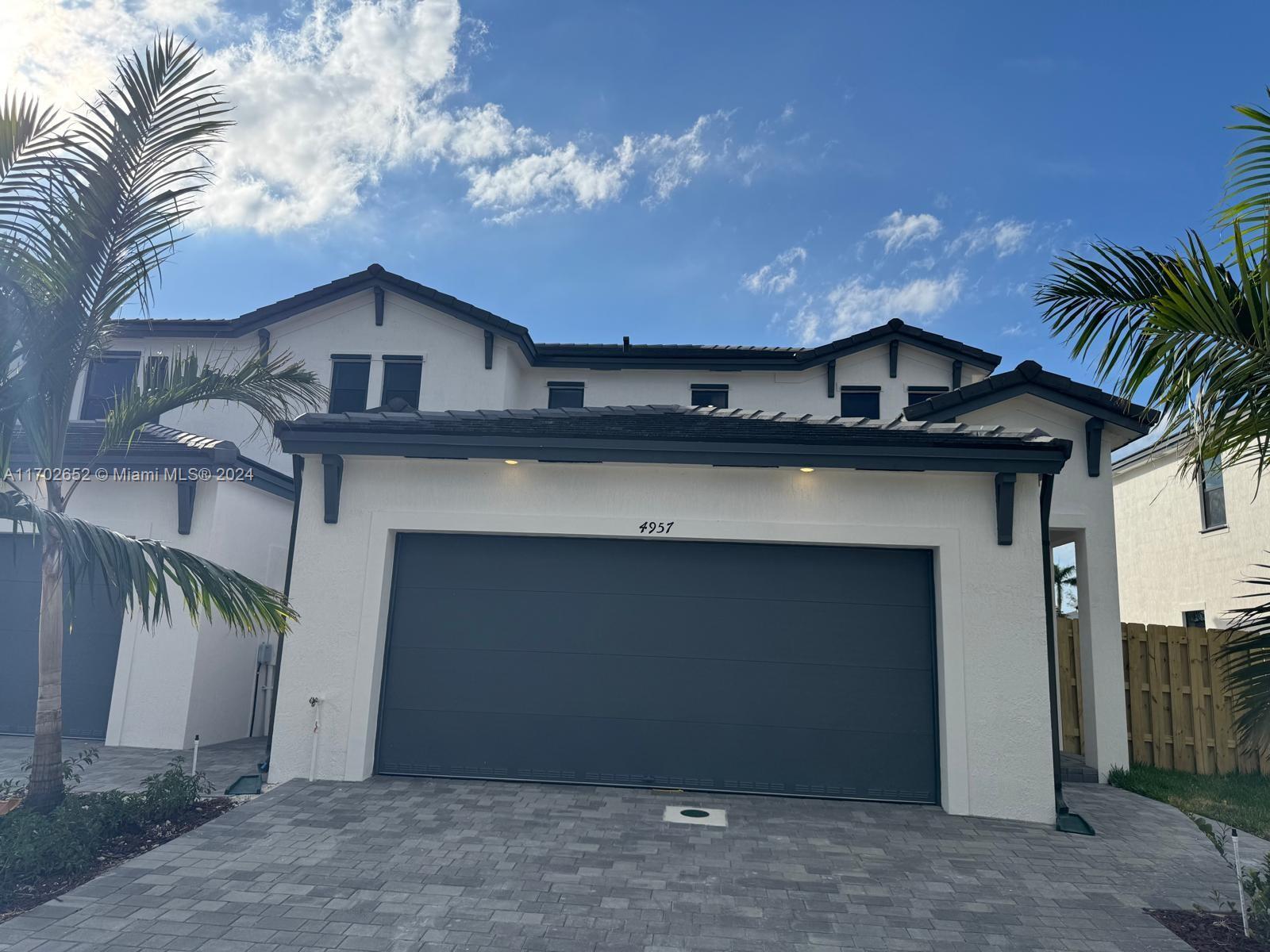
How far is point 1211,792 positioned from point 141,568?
11.9 metres

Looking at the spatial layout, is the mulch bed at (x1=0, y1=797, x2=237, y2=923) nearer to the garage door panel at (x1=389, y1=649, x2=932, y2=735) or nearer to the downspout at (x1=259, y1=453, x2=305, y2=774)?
the downspout at (x1=259, y1=453, x2=305, y2=774)

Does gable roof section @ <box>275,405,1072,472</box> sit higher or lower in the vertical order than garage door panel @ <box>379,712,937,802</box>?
higher

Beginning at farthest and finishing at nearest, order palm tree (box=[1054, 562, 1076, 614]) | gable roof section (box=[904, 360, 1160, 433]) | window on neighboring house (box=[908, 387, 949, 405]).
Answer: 1. palm tree (box=[1054, 562, 1076, 614])
2. window on neighboring house (box=[908, 387, 949, 405])
3. gable roof section (box=[904, 360, 1160, 433])

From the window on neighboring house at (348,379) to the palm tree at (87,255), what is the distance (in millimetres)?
8217

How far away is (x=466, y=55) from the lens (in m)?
11.8

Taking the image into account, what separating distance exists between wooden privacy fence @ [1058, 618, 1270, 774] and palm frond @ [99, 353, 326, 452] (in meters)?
11.0

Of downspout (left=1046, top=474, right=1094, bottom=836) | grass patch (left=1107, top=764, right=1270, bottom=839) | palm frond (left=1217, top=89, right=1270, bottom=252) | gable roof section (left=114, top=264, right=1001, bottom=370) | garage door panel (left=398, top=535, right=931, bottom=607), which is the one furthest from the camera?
gable roof section (left=114, top=264, right=1001, bottom=370)

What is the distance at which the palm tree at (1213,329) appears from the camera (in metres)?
4.68

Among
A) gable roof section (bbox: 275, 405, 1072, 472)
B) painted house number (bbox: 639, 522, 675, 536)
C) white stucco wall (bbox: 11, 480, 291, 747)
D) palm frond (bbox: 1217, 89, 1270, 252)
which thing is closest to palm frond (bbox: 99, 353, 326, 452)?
gable roof section (bbox: 275, 405, 1072, 472)

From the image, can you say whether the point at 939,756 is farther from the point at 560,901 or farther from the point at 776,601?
the point at 560,901

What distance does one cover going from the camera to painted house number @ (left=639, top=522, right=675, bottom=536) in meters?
8.31

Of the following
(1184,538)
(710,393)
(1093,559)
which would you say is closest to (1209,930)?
(1093,559)

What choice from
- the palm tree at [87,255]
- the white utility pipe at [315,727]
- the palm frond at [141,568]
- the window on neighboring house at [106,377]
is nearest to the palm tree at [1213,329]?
the palm frond at [141,568]

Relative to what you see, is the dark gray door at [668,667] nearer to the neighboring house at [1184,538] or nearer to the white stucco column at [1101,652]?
the white stucco column at [1101,652]
